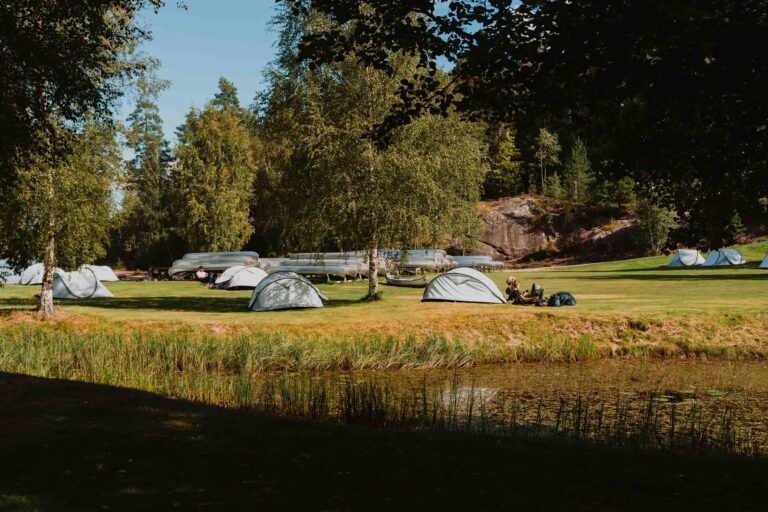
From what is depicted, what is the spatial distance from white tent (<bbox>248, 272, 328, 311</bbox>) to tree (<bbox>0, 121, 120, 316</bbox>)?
595 cm

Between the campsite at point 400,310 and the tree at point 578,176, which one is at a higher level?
the tree at point 578,176

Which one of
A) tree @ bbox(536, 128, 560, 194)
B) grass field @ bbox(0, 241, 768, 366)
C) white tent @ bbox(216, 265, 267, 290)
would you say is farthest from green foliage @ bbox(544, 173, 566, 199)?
grass field @ bbox(0, 241, 768, 366)

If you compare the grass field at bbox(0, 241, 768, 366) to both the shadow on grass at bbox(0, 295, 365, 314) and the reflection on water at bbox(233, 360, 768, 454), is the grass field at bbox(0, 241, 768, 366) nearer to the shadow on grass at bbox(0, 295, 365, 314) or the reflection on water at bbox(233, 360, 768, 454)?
the shadow on grass at bbox(0, 295, 365, 314)

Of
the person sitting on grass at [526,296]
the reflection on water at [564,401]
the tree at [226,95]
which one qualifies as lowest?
the reflection on water at [564,401]

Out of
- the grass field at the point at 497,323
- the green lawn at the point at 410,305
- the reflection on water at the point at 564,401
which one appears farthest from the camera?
the green lawn at the point at 410,305

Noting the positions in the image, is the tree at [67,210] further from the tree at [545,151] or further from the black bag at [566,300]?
the tree at [545,151]

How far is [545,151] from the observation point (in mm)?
81812

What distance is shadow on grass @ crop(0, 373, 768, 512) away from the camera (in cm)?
680

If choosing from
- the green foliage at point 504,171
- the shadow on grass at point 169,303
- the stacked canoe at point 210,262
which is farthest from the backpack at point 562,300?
the green foliage at point 504,171

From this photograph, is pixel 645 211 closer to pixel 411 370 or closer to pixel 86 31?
pixel 411 370

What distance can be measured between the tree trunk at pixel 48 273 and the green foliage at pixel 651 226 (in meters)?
49.9

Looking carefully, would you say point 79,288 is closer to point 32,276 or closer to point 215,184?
point 32,276

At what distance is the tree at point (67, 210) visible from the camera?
21.3 metres

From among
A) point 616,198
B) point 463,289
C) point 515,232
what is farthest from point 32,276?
point 616,198
